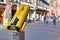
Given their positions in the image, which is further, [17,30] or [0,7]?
[0,7]

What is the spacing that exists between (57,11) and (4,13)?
2958cm

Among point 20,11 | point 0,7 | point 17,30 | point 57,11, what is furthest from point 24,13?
point 57,11

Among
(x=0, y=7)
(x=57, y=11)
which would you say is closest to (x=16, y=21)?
(x=0, y=7)

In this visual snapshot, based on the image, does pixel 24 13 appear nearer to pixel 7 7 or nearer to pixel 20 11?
pixel 20 11

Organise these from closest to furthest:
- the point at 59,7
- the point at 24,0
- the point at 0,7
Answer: the point at 0,7
the point at 24,0
the point at 59,7

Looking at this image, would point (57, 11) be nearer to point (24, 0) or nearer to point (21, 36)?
point (24, 0)

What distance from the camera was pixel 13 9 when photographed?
35.5 m

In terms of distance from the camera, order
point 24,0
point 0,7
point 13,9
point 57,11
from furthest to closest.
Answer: point 57,11, point 24,0, point 13,9, point 0,7

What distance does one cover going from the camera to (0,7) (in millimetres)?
32750

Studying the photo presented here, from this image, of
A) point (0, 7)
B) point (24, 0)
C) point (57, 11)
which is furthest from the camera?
point (57, 11)

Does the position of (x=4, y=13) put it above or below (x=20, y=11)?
below

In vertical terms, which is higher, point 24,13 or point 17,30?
point 24,13

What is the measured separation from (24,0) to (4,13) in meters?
8.52

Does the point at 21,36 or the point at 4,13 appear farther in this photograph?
the point at 4,13
